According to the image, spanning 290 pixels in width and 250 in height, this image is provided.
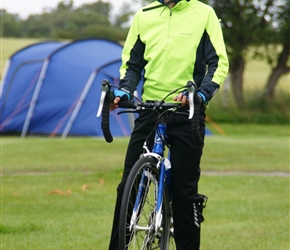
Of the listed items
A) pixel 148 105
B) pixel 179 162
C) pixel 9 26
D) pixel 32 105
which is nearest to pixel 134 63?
pixel 148 105

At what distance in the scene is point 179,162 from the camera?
5473 millimetres

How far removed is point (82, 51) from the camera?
23.6 meters

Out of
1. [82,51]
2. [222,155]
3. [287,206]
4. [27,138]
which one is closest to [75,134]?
[27,138]

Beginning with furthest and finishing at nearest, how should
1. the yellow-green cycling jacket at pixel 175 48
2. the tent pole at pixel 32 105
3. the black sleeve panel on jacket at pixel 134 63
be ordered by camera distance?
1. the tent pole at pixel 32 105
2. the black sleeve panel on jacket at pixel 134 63
3. the yellow-green cycling jacket at pixel 175 48

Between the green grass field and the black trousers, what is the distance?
57.6 inches

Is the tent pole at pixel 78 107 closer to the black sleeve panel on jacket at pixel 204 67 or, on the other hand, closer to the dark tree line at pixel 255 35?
the dark tree line at pixel 255 35

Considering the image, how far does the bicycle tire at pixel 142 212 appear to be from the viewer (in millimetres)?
4904

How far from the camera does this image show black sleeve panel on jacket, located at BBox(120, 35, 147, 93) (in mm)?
5566

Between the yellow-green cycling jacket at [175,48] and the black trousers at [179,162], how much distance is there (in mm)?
178

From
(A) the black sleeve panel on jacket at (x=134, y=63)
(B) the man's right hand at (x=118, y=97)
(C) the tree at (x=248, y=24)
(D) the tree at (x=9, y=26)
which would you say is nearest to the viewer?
(B) the man's right hand at (x=118, y=97)

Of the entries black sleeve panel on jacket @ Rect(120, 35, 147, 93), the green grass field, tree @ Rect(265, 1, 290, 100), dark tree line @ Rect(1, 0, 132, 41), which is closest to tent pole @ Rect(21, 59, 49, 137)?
the green grass field

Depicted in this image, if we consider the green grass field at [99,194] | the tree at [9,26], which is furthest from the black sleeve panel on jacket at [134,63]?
the tree at [9,26]

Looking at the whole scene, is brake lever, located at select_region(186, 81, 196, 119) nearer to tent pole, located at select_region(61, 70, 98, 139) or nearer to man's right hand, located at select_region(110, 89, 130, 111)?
man's right hand, located at select_region(110, 89, 130, 111)

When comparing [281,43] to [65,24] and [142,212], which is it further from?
[65,24]
